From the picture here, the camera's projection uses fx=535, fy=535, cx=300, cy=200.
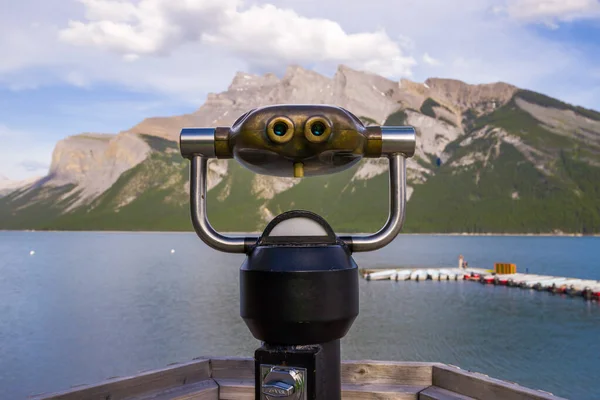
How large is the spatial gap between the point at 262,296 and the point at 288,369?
25 cm

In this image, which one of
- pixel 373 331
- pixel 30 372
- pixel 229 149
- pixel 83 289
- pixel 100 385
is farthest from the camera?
pixel 83 289

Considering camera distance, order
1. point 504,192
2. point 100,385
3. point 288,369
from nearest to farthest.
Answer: point 288,369 < point 100,385 < point 504,192

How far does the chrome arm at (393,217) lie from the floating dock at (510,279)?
152 feet

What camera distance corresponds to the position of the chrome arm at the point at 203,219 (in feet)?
6.65

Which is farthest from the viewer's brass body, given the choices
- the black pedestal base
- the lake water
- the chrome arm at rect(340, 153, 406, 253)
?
the lake water

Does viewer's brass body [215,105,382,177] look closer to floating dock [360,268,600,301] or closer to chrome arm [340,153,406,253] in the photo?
chrome arm [340,153,406,253]

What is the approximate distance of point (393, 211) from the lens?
2.07 metres

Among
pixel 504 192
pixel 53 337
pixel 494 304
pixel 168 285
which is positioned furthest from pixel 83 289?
pixel 504 192

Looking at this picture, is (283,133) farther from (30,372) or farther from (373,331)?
(373,331)

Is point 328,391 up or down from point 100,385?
up

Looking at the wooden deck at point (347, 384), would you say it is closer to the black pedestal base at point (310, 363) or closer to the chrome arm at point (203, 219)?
the chrome arm at point (203, 219)

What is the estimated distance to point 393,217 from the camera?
6.77ft

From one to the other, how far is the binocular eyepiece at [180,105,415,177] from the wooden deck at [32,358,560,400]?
7.32 feet

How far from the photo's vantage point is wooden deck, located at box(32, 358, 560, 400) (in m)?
3.56
